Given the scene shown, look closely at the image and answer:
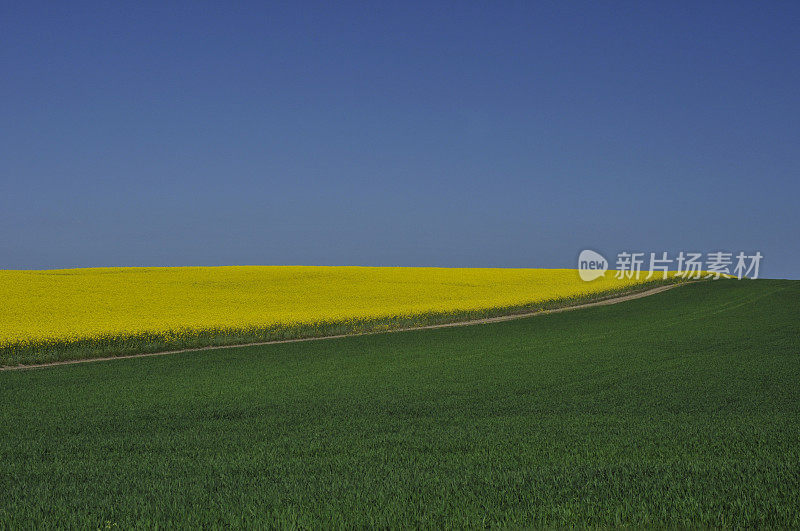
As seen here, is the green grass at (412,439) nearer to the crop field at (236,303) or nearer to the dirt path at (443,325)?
the dirt path at (443,325)

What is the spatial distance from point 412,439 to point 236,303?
30.8 metres

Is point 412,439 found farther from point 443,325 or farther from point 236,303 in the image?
point 236,303

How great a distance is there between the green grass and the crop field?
363cm

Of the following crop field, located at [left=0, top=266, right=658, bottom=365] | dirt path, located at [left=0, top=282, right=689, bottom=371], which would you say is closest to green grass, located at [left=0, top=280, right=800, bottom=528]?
dirt path, located at [left=0, top=282, right=689, bottom=371]

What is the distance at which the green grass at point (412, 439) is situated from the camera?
5.93 m

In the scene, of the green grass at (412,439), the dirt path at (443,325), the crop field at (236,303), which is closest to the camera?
the green grass at (412,439)

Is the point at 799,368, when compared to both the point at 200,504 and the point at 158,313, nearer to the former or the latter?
the point at 200,504

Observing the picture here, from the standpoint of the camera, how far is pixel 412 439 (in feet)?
30.6

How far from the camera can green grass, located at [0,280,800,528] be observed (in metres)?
5.93

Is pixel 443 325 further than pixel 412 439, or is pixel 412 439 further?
pixel 443 325

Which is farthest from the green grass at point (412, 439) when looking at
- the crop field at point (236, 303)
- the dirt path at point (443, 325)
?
the crop field at point (236, 303)

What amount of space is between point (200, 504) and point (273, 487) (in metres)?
0.82

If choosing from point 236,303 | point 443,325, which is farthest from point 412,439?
point 236,303

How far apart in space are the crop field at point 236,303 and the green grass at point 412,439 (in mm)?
3631
